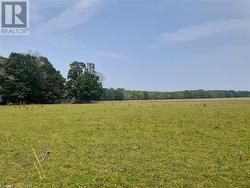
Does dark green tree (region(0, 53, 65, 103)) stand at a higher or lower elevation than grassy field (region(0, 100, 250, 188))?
higher

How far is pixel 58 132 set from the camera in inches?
1035

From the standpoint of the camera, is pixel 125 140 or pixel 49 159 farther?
pixel 125 140

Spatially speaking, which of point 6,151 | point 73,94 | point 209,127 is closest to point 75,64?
point 73,94

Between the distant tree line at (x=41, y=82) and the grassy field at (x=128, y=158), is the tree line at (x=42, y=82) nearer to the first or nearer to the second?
the distant tree line at (x=41, y=82)

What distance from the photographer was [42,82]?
113375mm

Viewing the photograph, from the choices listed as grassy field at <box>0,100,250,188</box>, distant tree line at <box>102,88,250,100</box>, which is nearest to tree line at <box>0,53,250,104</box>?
distant tree line at <box>102,88,250,100</box>

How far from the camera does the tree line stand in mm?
103438

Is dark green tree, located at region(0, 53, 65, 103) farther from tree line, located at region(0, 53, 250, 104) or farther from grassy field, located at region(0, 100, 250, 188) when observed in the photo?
grassy field, located at region(0, 100, 250, 188)

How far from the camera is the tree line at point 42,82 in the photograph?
339 feet

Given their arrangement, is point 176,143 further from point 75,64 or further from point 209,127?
point 75,64

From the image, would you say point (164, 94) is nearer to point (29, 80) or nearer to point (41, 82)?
point (41, 82)

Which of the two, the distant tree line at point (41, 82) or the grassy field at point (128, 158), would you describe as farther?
the distant tree line at point (41, 82)

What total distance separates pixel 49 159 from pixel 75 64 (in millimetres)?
→ 116249

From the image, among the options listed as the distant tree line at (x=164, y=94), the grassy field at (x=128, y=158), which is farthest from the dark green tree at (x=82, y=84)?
the grassy field at (x=128, y=158)
